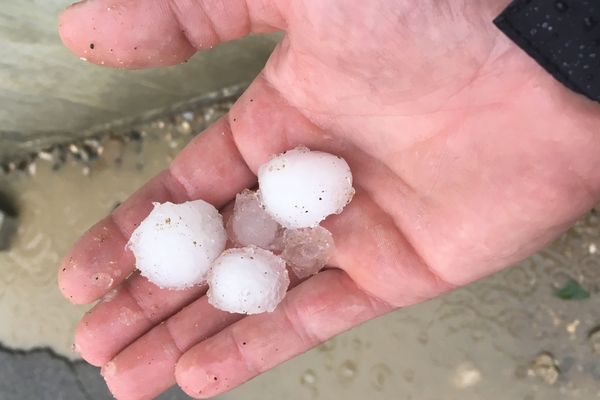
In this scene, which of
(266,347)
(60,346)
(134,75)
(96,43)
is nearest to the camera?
(96,43)

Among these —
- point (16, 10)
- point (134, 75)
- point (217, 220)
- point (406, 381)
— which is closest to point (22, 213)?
point (134, 75)

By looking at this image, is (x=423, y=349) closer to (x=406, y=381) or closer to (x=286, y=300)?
(x=406, y=381)

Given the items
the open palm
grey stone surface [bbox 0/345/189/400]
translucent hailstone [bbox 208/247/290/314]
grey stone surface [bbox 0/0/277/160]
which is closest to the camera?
the open palm

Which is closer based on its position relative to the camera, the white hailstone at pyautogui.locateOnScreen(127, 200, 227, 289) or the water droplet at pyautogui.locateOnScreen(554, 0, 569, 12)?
the water droplet at pyautogui.locateOnScreen(554, 0, 569, 12)

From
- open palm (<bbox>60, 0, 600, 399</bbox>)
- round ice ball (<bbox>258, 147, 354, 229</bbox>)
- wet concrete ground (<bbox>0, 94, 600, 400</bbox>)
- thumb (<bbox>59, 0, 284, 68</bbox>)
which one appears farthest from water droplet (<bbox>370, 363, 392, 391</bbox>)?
thumb (<bbox>59, 0, 284, 68</bbox>)

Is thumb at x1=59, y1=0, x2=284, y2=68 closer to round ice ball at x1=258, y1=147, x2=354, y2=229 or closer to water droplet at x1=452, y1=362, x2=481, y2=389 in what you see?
round ice ball at x1=258, y1=147, x2=354, y2=229

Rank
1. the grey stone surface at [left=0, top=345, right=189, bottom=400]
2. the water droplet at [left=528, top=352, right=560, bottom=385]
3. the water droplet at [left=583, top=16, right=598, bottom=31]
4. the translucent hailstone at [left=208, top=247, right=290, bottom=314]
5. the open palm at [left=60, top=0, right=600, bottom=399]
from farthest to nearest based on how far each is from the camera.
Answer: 1. the grey stone surface at [left=0, top=345, right=189, bottom=400]
2. the water droplet at [left=528, top=352, right=560, bottom=385]
3. the translucent hailstone at [left=208, top=247, right=290, bottom=314]
4. the open palm at [left=60, top=0, right=600, bottom=399]
5. the water droplet at [left=583, top=16, right=598, bottom=31]
